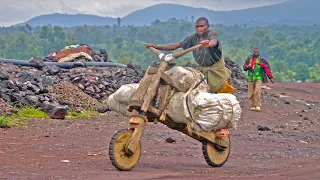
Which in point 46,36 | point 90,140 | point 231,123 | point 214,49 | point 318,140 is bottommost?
point 46,36

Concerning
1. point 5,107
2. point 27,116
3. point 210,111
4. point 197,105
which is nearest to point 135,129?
point 197,105

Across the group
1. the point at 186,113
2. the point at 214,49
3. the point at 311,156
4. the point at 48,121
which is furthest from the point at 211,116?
the point at 48,121

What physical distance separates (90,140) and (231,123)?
12.6 feet

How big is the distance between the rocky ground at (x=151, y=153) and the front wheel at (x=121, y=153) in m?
0.13

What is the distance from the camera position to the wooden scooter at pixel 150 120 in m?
9.13

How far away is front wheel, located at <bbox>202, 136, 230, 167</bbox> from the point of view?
401 inches

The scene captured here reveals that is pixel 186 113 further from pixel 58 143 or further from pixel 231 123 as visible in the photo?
pixel 58 143

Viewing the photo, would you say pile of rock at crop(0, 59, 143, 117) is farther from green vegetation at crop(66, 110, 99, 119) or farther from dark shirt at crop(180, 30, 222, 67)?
dark shirt at crop(180, 30, 222, 67)

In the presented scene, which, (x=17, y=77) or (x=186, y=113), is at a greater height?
(x=186, y=113)

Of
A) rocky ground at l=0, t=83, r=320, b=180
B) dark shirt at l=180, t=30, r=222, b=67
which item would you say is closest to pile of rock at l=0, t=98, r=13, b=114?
rocky ground at l=0, t=83, r=320, b=180

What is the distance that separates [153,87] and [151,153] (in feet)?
Result: 7.52

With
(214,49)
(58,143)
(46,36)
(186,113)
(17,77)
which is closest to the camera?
(186,113)

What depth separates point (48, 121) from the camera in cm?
1580

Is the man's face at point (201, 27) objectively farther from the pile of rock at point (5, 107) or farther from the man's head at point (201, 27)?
the pile of rock at point (5, 107)
